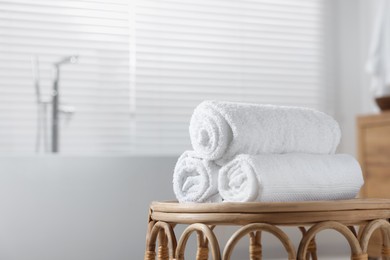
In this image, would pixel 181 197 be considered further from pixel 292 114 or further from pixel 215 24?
pixel 215 24

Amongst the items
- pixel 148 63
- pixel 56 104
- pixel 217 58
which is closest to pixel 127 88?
pixel 148 63

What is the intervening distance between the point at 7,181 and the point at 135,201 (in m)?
0.40

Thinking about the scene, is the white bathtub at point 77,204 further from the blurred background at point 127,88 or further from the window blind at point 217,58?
the window blind at point 217,58

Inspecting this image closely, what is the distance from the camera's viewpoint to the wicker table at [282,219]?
103 cm

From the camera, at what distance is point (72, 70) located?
2355 millimetres

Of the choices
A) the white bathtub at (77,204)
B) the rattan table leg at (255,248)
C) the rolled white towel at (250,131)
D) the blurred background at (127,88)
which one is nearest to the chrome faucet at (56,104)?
the blurred background at (127,88)

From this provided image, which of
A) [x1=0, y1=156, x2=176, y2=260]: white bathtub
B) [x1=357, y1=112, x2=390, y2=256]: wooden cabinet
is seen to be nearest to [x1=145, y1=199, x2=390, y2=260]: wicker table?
[x1=0, y1=156, x2=176, y2=260]: white bathtub

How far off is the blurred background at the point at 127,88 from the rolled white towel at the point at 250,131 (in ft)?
3.04

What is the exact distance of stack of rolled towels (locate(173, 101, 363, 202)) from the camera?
3.71ft

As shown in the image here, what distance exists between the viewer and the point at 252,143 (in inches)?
46.0

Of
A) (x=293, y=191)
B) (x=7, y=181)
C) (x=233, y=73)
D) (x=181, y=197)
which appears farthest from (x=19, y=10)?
(x=293, y=191)

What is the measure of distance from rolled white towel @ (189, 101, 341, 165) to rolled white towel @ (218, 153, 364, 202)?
0.09ft

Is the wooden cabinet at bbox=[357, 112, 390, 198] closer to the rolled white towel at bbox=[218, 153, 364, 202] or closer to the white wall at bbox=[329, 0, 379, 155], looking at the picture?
the white wall at bbox=[329, 0, 379, 155]

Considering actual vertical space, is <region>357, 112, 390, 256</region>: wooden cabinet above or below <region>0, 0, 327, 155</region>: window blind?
below
